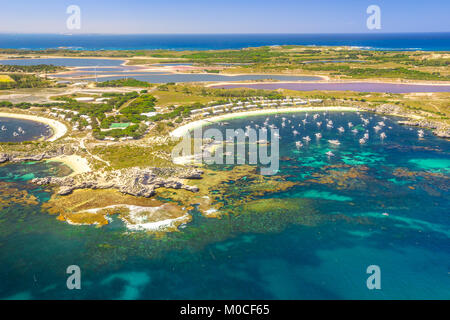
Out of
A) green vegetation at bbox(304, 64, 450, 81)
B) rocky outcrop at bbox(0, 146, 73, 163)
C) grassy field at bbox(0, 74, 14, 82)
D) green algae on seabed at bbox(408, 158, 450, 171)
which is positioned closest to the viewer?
green algae on seabed at bbox(408, 158, 450, 171)

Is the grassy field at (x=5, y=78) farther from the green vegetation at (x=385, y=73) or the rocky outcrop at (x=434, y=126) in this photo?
the rocky outcrop at (x=434, y=126)

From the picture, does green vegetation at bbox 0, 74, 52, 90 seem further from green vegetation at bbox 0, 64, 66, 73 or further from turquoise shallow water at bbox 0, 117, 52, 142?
turquoise shallow water at bbox 0, 117, 52, 142

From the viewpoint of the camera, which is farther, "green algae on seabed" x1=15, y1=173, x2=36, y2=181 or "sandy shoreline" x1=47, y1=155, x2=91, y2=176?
"sandy shoreline" x1=47, y1=155, x2=91, y2=176

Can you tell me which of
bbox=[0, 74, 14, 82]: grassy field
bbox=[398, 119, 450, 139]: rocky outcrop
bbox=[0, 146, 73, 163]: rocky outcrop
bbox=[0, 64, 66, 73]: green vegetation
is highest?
bbox=[0, 64, 66, 73]: green vegetation

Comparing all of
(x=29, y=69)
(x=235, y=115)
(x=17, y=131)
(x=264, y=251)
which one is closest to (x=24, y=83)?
(x=29, y=69)

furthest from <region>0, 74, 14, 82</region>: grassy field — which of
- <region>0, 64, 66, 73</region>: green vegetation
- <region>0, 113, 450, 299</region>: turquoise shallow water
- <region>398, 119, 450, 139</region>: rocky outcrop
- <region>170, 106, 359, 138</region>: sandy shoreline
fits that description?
<region>398, 119, 450, 139</region>: rocky outcrop
